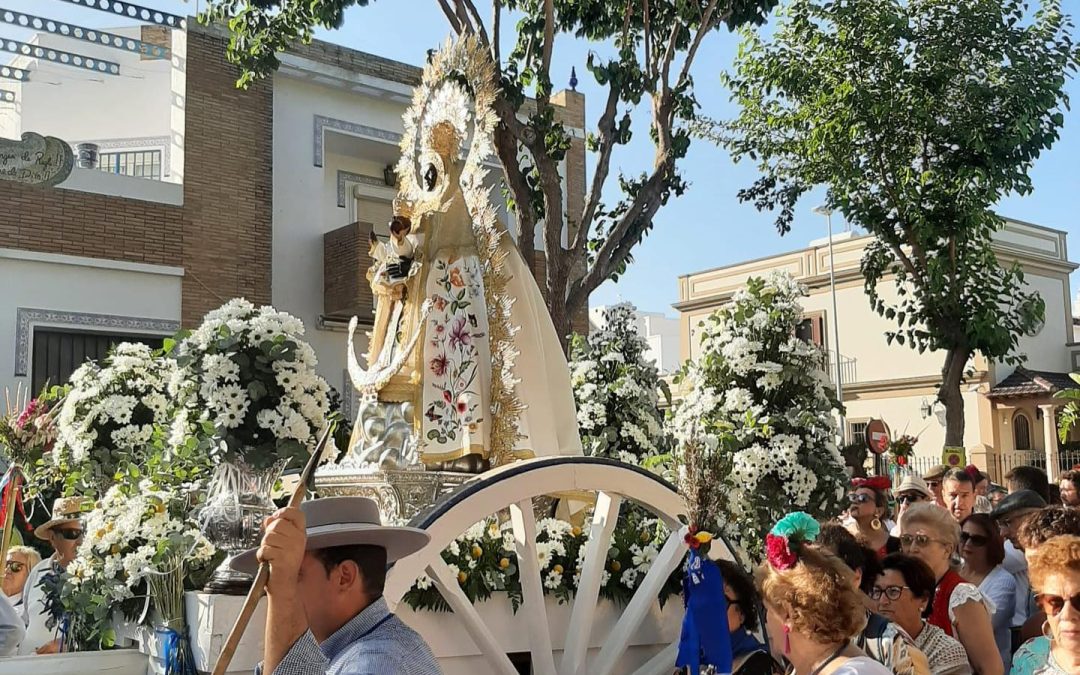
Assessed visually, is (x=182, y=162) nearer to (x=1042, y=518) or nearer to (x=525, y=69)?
(x=525, y=69)

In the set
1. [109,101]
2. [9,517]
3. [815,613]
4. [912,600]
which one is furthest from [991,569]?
[109,101]

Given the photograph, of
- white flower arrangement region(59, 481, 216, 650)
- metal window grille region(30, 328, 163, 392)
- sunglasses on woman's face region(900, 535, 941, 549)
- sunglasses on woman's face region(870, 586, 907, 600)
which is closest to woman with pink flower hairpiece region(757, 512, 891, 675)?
sunglasses on woman's face region(870, 586, 907, 600)

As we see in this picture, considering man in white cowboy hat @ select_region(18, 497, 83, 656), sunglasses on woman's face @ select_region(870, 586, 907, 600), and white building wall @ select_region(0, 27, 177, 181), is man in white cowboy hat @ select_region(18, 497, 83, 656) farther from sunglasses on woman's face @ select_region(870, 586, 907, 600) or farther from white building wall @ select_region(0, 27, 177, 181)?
white building wall @ select_region(0, 27, 177, 181)

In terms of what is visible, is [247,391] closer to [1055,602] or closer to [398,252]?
[398,252]

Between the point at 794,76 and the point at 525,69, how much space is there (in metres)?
7.05

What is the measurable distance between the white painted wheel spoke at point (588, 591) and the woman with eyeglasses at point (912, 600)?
106cm

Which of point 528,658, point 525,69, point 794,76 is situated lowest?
point 528,658

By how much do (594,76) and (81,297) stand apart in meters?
7.46

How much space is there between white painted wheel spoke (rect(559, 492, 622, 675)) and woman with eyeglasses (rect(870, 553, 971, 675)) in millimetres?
1063

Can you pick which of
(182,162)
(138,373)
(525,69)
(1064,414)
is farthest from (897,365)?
(138,373)

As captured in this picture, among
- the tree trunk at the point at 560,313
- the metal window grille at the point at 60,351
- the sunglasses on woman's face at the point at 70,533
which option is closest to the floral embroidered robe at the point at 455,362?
the sunglasses on woman's face at the point at 70,533

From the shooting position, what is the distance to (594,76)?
325 inches

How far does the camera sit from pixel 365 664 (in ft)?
7.05

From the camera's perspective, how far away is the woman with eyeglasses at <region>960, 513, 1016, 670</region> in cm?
489
